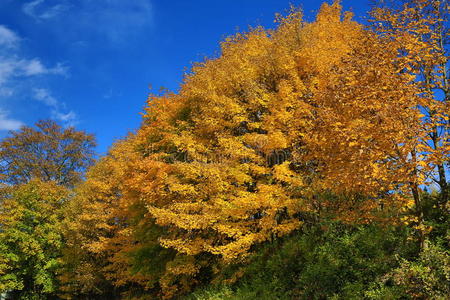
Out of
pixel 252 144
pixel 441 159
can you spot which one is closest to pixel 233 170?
pixel 252 144

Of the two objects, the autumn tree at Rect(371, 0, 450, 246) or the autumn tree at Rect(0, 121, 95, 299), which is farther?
the autumn tree at Rect(0, 121, 95, 299)

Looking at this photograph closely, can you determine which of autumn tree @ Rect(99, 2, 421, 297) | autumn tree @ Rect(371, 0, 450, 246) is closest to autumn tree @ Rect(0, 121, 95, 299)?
autumn tree @ Rect(99, 2, 421, 297)

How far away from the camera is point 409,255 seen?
9648 mm

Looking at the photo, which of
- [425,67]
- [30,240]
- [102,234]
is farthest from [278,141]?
[30,240]

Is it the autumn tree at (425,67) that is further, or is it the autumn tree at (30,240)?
the autumn tree at (30,240)

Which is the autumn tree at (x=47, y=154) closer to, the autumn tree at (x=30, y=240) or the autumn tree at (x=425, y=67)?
the autumn tree at (x=30, y=240)

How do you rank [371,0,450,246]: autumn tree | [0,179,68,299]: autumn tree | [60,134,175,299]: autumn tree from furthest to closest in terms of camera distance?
[0,179,68,299]: autumn tree
[60,134,175,299]: autumn tree
[371,0,450,246]: autumn tree

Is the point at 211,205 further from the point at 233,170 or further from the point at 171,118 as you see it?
the point at 171,118

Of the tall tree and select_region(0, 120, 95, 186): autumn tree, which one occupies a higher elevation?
select_region(0, 120, 95, 186): autumn tree

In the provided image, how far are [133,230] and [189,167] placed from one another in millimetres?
8331

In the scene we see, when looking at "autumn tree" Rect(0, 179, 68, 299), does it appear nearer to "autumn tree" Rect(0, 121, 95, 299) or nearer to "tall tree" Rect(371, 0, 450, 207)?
"autumn tree" Rect(0, 121, 95, 299)

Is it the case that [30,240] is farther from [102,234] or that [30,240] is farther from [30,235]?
[102,234]

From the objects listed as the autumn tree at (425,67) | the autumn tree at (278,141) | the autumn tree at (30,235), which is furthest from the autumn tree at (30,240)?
the autumn tree at (425,67)

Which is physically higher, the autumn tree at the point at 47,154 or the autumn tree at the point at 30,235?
the autumn tree at the point at 47,154
